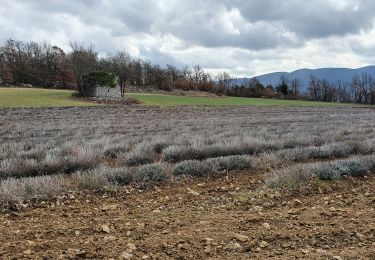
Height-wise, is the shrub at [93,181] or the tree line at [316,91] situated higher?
the tree line at [316,91]

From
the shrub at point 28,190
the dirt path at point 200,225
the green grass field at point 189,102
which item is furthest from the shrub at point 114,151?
the green grass field at point 189,102

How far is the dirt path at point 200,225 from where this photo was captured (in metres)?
4.29

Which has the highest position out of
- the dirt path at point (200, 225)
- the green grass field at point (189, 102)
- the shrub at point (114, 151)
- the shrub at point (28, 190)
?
the green grass field at point (189, 102)

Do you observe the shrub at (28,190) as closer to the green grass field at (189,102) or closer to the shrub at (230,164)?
the shrub at (230,164)

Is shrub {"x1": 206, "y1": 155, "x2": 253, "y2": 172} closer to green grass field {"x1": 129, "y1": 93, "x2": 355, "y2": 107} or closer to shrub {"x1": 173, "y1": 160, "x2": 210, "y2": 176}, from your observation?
shrub {"x1": 173, "y1": 160, "x2": 210, "y2": 176}

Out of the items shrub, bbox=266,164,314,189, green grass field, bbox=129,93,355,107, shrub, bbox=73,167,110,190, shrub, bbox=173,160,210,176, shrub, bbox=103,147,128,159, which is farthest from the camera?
green grass field, bbox=129,93,355,107

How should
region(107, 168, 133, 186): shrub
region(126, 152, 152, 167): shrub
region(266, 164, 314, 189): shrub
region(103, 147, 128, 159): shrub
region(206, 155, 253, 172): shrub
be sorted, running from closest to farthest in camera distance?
1. region(266, 164, 314, 189): shrub
2. region(107, 168, 133, 186): shrub
3. region(206, 155, 253, 172): shrub
4. region(126, 152, 152, 167): shrub
5. region(103, 147, 128, 159): shrub

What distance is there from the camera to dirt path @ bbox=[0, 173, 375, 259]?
4293 millimetres

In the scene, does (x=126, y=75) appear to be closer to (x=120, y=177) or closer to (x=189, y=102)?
(x=189, y=102)

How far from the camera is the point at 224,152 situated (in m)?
11.1

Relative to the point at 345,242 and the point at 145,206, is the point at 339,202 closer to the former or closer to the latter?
the point at 345,242

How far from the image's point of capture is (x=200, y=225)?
16.7ft

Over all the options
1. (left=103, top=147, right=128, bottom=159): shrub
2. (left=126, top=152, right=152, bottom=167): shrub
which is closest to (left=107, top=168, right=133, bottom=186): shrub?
(left=126, top=152, right=152, bottom=167): shrub

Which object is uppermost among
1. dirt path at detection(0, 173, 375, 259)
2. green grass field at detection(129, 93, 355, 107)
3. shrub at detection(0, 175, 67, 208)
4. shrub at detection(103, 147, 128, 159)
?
green grass field at detection(129, 93, 355, 107)
